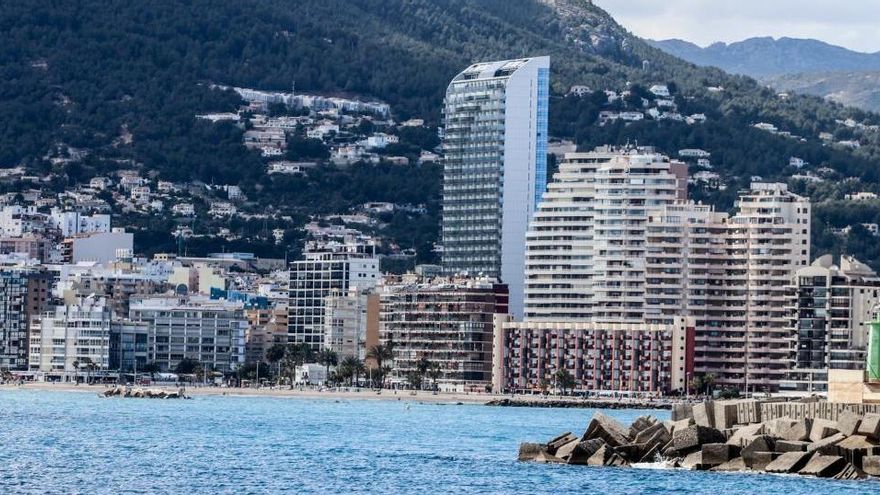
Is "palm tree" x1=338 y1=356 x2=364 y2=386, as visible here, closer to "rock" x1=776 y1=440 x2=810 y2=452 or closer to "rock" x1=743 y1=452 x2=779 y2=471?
"rock" x1=776 y1=440 x2=810 y2=452

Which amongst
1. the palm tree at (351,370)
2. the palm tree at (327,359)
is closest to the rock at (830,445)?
the palm tree at (351,370)

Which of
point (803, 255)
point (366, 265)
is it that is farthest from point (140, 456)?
point (366, 265)

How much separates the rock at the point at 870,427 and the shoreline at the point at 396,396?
80.2m

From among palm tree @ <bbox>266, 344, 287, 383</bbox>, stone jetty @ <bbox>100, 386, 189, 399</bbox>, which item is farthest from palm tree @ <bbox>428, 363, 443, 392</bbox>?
palm tree @ <bbox>266, 344, 287, 383</bbox>

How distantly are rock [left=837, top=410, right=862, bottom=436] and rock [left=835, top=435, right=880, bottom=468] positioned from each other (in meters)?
0.17

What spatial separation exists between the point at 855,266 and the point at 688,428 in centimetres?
9495

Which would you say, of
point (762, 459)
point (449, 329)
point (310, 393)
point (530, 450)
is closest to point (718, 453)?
point (762, 459)

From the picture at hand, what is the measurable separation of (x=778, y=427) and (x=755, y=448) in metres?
1.29

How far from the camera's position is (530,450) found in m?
78.8

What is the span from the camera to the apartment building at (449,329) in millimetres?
171375

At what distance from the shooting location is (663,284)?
547ft

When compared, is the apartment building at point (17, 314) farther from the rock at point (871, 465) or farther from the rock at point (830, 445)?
the rock at point (871, 465)

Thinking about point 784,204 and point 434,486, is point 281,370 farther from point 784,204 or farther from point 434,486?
point 434,486

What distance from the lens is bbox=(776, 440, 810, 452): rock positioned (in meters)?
68.5
